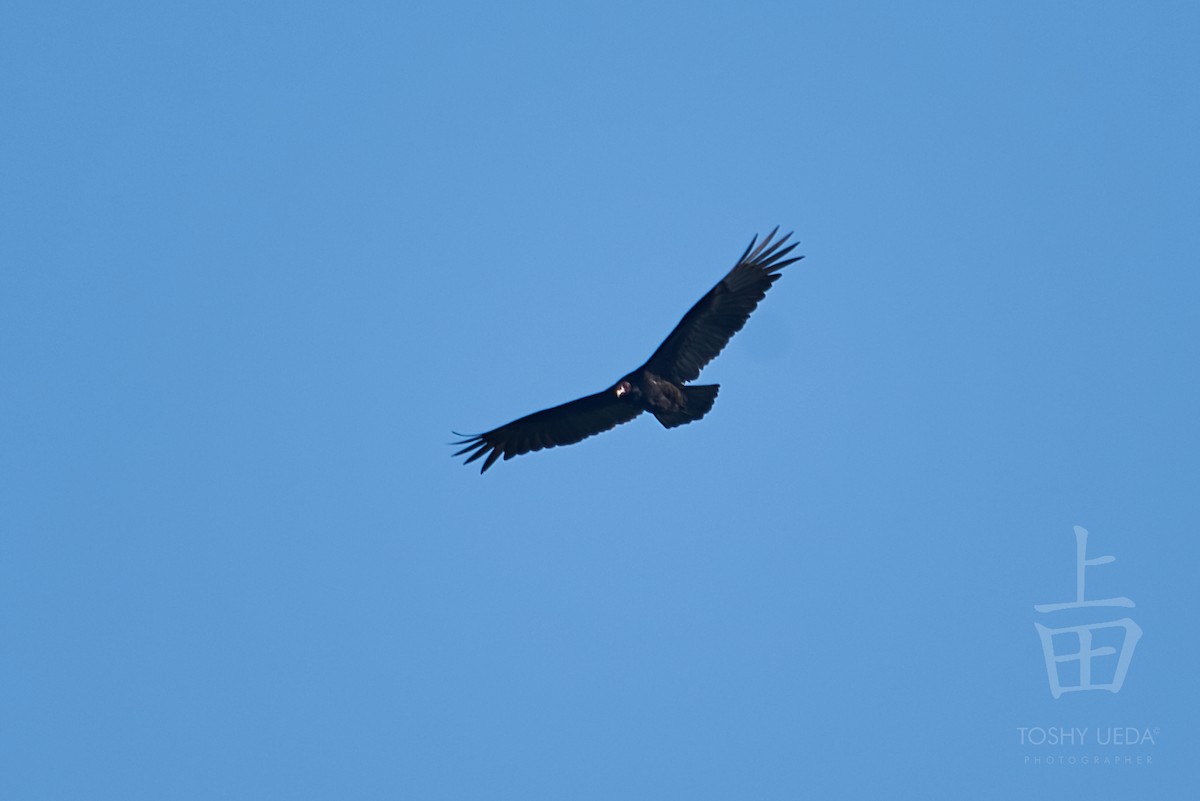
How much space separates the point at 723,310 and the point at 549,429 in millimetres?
3898

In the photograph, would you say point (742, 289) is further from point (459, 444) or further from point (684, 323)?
point (459, 444)

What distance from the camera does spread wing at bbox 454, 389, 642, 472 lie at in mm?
42219

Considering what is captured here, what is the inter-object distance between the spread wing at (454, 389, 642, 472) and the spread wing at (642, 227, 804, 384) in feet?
4.94

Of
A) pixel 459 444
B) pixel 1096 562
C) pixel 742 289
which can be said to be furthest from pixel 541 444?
pixel 1096 562

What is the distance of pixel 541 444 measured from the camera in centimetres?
4272

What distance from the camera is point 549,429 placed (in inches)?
1681

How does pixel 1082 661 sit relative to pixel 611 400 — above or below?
below

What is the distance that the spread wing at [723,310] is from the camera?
134 ft

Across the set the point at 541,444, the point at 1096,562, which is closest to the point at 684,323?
the point at 541,444

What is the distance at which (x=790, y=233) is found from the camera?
4106cm

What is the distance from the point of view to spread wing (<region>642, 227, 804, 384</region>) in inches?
1603

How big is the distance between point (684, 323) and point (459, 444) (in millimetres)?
4694

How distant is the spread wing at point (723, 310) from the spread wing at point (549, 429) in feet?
4.94

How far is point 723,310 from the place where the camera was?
1609 inches
